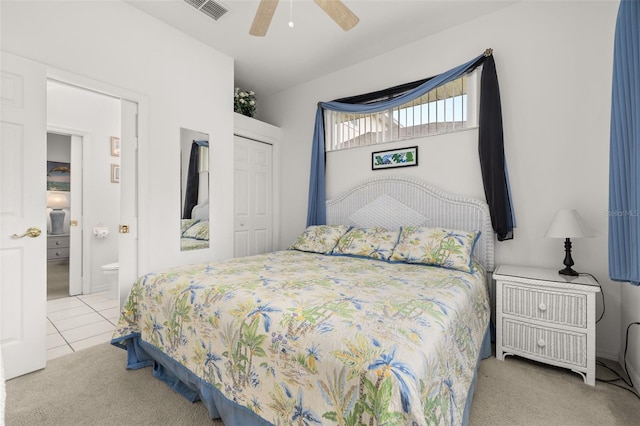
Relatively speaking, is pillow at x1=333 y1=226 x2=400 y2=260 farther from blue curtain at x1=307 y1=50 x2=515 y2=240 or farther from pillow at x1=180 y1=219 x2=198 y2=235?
pillow at x1=180 y1=219 x2=198 y2=235

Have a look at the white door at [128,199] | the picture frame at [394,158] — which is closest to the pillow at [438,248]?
the picture frame at [394,158]

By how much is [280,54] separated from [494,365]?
140 inches

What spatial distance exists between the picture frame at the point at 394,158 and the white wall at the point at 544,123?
0.07 meters

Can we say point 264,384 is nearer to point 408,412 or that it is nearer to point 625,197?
point 408,412

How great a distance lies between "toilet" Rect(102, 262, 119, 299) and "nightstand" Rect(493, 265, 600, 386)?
422cm

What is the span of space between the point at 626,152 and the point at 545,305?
43.1 inches

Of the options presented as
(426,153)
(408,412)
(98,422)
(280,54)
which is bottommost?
(98,422)

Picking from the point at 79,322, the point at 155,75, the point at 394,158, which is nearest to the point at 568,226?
the point at 394,158

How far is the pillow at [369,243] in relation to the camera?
2.70 m

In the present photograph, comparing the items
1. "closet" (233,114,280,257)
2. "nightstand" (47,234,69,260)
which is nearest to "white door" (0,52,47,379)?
"closet" (233,114,280,257)

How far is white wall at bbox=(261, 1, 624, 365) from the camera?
2238 millimetres

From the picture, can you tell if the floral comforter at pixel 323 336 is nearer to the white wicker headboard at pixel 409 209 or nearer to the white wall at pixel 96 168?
the white wicker headboard at pixel 409 209

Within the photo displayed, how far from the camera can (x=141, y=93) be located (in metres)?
2.62

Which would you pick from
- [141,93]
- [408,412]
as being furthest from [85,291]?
[408,412]
